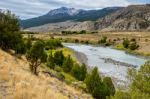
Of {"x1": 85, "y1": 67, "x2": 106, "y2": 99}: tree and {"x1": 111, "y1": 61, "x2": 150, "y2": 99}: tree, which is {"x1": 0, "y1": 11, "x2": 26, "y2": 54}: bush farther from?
{"x1": 111, "y1": 61, "x2": 150, "y2": 99}: tree

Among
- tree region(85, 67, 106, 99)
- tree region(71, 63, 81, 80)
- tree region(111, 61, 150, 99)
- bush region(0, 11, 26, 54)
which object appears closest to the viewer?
tree region(111, 61, 150, 99)

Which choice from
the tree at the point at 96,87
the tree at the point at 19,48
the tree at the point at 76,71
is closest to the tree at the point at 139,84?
the tree at the point at 96,87

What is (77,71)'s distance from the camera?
66.4 meters

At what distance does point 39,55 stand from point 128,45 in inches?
4352

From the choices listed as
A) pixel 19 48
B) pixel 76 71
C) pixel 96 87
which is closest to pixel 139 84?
pixel 96 87

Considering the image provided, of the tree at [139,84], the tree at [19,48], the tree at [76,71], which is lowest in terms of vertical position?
the tree at [76,71]

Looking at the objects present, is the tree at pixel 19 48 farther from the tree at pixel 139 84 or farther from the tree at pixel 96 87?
the tree at pixel 139 84

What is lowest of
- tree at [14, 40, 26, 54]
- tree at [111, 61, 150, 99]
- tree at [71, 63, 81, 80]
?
tree at [71, 63, 81, 80]

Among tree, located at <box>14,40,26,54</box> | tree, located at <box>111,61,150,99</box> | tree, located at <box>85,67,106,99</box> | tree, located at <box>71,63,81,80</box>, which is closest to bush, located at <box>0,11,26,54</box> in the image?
tree, located at <box>14,40,26,54</box>

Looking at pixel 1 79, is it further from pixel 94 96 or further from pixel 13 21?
pixel 13 21

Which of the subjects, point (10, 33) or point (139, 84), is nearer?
point (139, 84)

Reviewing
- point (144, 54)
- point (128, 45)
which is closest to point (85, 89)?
point (144, 54)

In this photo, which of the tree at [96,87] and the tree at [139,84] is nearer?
the tree at [139,84]

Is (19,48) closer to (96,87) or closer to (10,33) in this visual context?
(10,33)
